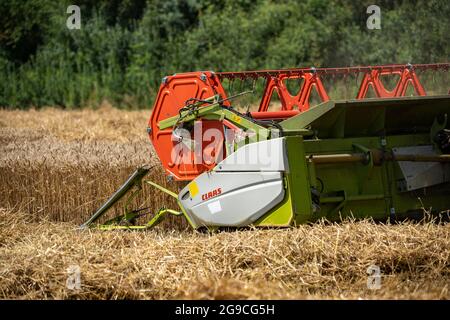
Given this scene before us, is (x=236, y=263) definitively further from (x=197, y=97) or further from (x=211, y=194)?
(x=197, y=97)

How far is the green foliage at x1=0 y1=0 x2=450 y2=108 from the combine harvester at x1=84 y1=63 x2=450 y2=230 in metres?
11.0

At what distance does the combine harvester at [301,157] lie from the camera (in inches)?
240

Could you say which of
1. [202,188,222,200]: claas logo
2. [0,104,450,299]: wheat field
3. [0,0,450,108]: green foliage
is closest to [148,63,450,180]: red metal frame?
[202,188,222,200]: claas logo

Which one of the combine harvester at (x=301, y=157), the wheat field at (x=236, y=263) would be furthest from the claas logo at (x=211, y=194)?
the wheat field at (x=236, y=263)

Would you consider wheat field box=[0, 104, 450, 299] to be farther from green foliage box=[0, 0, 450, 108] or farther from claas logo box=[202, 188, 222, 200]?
green foliage box=[0, 0, 450, 108]

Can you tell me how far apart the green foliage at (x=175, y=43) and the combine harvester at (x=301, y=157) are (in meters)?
11.0

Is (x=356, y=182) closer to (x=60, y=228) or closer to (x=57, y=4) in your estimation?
(x=60, y=228)

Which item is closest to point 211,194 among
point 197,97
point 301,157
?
point 301,157

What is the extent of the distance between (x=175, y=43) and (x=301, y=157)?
16383 millimetres

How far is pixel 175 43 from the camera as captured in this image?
22078 millimetres

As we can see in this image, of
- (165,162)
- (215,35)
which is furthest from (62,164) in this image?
(215,35)

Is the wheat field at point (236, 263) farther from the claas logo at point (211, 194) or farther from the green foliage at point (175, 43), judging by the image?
the green foliage at point (175, 43)
